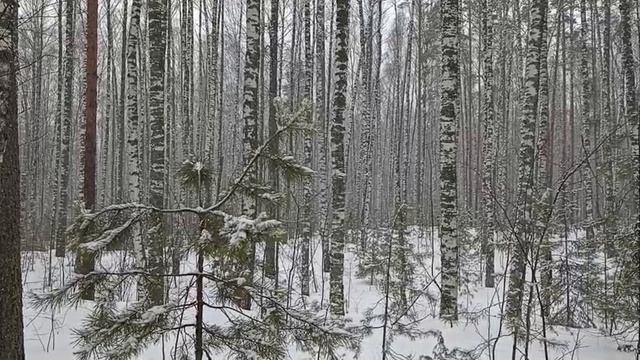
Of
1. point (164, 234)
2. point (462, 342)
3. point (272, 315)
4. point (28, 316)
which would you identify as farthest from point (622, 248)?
point (28, 316)

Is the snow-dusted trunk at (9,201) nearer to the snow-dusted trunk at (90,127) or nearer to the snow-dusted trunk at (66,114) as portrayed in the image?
the snow-dusted trunk at (90,127)

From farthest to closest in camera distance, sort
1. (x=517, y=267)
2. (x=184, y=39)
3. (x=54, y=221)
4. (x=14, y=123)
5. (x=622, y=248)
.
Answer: (x=184, y=39) < (x=54, y=221) < (x=517, y=267) < (x=622, y=248) < (x=14, y=123)

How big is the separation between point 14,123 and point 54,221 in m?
11.2

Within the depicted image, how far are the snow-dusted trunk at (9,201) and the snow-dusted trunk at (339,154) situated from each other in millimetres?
4809

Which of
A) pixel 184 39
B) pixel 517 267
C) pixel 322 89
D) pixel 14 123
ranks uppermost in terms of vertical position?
pixel 184 39

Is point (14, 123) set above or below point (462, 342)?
above

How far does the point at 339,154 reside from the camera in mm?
8383

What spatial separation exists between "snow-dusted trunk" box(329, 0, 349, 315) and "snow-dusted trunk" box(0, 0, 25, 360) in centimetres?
481

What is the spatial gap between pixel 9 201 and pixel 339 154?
5170 millimetres

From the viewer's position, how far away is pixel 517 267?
7.94m

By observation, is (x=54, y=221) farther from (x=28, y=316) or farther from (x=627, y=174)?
(x=627, y=174)

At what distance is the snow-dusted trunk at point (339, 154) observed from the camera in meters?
8.09

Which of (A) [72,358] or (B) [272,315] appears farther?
(A) [72,358]

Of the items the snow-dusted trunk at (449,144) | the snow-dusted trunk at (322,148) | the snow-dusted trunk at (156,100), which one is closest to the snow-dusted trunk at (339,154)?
the snow-dusted trunk at (449,144)
